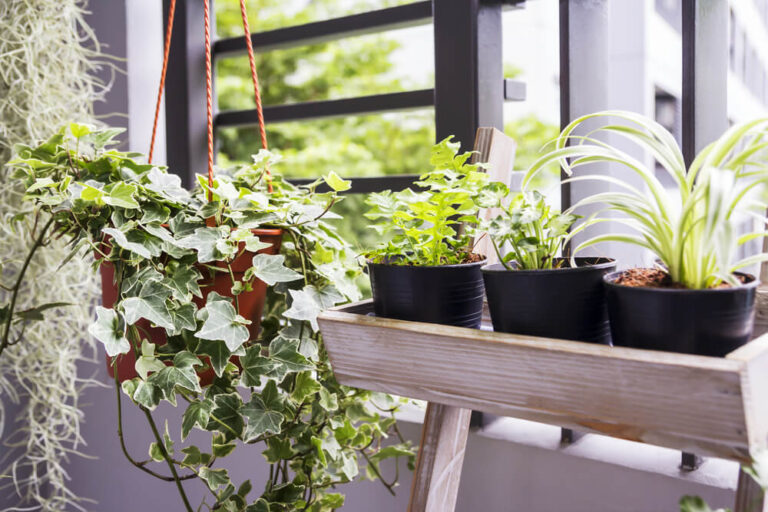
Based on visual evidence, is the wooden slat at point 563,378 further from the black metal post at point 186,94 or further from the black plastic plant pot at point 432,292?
the black metal post at point 186,94

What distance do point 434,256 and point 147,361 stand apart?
14.5 inches

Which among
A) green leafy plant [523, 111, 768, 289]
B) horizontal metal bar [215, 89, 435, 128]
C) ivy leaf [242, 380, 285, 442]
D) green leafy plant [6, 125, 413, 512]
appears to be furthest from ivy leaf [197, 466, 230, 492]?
horizontal metal bar [215, 89, 435, 128]

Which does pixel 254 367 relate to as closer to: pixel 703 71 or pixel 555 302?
pixel 555 302

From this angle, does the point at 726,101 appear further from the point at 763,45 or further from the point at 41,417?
the point at 763,45

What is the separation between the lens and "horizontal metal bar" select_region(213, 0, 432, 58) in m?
1.14

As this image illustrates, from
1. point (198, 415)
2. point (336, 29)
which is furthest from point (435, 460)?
point (336, 29)

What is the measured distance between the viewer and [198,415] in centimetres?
74

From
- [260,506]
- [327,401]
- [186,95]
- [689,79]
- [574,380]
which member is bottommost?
[260,506]

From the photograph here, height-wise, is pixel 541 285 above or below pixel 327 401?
above

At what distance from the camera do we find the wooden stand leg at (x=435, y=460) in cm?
70

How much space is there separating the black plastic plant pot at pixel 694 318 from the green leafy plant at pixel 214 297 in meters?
0.40

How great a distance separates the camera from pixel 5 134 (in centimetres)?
133

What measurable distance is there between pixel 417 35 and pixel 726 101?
8.45 meters

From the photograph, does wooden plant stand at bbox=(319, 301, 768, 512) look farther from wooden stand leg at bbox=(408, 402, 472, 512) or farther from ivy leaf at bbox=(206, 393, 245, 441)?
ivy leaf at bbox=(206, 393, 245, 441)
